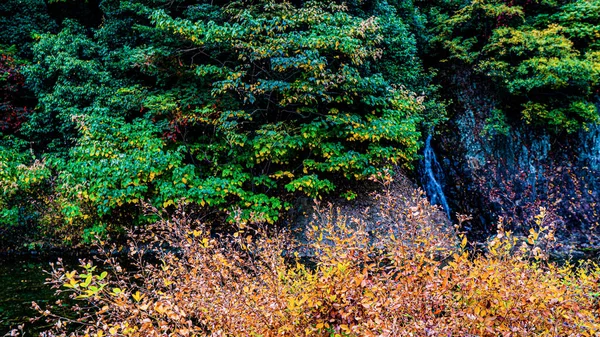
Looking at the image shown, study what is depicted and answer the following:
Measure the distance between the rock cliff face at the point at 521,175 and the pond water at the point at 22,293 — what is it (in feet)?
38.1

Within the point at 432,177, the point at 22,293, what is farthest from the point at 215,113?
the point at 432,177

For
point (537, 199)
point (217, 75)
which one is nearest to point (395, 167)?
point (537, 199)

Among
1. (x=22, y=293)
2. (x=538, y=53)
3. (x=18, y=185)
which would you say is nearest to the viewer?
(x=22, y=293)

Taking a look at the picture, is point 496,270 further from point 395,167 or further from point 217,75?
point 395,167

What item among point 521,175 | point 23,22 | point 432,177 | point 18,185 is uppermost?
point 23,22

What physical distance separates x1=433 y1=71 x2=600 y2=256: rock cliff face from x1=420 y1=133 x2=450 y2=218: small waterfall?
1.16ft

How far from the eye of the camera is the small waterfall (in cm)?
1288

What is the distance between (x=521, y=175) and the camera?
1319cm

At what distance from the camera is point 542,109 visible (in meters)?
12.7

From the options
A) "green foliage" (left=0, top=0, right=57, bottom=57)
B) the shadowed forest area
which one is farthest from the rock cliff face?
"green foliage" (left=0, top=0, right=57, bottom=57)

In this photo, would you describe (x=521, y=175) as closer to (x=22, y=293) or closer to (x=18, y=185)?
(x=22, y=293)

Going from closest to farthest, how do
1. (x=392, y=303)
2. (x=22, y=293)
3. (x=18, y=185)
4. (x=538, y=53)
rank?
(x=392, y=303), (x=22, y=293), (x=18, y=185), (x=538, y=53)

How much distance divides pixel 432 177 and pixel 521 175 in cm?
297

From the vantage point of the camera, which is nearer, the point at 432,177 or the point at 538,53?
the point at 538,53
